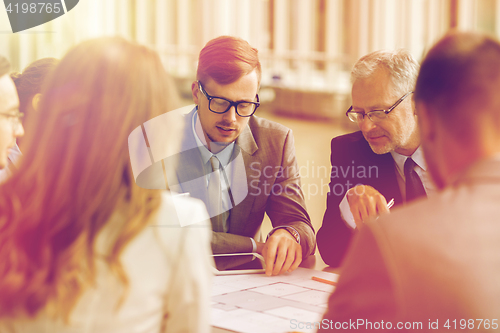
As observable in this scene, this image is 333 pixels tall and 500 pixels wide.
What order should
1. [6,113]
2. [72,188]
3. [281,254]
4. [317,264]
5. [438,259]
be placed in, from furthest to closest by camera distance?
[317,264], [281,254], [6,113], [72,188], [438,259]

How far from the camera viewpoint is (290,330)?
48.4 inches

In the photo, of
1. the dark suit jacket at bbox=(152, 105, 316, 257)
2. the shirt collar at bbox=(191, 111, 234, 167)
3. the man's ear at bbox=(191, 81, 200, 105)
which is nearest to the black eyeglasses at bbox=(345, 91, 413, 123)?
the dark suit jacket at bbox=(152, 105, 316, 257)

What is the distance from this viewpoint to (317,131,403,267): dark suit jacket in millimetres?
2107

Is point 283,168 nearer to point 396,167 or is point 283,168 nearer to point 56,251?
point 396,167

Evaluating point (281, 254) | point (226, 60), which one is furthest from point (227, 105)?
point (281, 254)

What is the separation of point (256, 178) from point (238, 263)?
0.56 meters

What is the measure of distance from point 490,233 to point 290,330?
2.11ft

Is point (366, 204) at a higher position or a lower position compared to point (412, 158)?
lower

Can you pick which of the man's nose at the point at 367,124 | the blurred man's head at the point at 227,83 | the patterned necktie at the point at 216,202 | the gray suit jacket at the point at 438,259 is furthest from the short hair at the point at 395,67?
the gray suit jacket at the point at 438,259

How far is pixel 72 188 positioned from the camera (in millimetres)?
844

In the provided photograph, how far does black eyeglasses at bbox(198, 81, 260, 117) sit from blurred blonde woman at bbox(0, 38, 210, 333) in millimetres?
1239

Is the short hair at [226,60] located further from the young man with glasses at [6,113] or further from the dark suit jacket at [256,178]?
the young man with glasses at [6,113]

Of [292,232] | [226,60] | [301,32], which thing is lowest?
[292,232]

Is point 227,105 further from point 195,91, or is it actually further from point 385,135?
point 385,135
